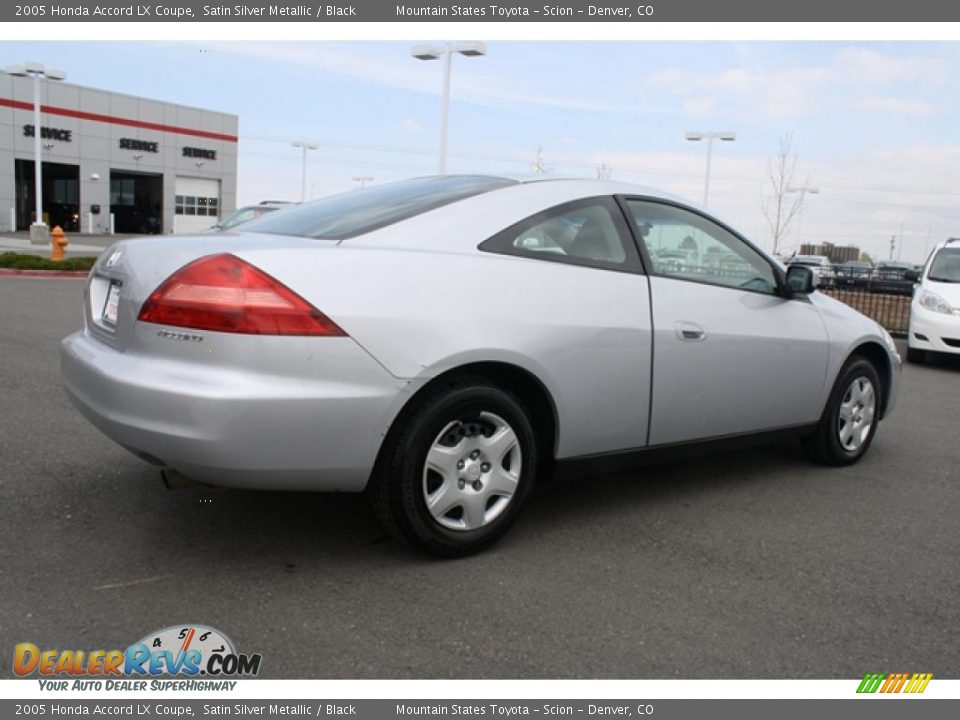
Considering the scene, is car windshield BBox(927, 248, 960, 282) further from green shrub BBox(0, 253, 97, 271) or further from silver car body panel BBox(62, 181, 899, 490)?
green shrub BBox(0, 253, 97, 271)

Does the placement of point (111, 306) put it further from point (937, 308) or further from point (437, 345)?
point (937, 308)

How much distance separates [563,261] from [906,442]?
368 cm

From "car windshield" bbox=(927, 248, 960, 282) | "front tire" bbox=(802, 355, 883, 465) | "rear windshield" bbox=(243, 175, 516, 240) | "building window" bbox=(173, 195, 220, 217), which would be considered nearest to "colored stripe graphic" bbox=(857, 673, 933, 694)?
"rear windshield" bbox=(243, 175, 516, 240)

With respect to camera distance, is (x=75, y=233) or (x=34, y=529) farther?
(x=75, y=233)

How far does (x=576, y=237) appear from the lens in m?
3.77

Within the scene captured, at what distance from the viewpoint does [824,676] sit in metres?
2.66

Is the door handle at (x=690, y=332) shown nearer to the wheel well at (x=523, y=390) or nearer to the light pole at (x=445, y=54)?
the wheel well at (x=523, y=390)

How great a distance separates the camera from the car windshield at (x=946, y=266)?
11.3 m

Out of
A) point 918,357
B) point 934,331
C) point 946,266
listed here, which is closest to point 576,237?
point 934,331

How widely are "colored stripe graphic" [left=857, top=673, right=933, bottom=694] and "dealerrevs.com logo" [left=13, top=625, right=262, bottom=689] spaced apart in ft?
6.14

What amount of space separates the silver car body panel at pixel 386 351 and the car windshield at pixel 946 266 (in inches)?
340

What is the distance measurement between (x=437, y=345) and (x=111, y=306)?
1348 mm

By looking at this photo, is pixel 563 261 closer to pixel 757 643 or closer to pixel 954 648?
pixel 757 643

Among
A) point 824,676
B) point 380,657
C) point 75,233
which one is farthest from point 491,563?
point 75,233
